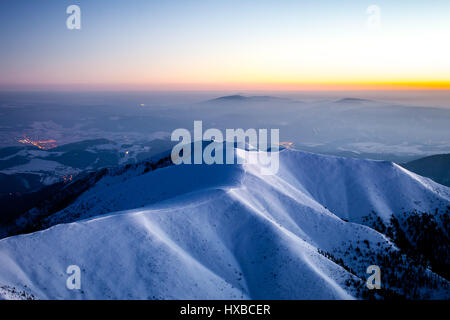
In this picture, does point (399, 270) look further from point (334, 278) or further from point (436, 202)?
point (436, 202)

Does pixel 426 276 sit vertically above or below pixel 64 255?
below

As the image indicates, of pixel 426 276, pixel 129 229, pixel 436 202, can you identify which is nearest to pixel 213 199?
pixel 129 229

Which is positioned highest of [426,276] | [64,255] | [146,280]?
[64,255]

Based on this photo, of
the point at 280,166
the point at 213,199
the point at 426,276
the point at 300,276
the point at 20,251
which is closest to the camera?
the point at 20,251

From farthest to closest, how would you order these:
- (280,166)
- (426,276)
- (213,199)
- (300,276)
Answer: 1. (280,166)
2. (213,199)
3. (426,276)
4. (300,276)
